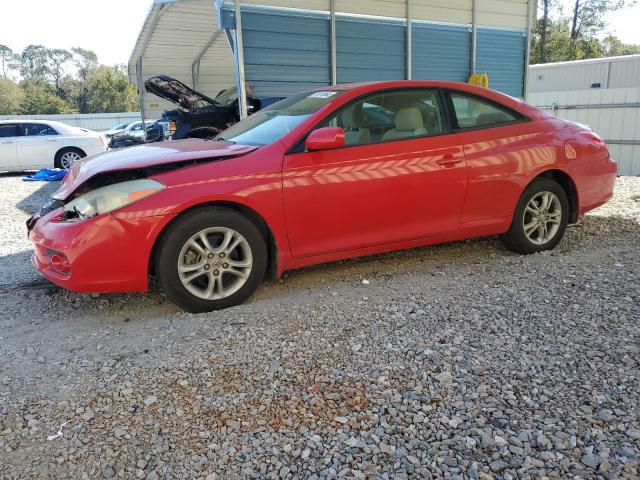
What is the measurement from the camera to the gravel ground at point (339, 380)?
2.05m

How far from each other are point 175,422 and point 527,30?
1128cm

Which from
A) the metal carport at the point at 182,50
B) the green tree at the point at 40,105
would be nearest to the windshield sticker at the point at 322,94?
the metal carport at the point at 182,50

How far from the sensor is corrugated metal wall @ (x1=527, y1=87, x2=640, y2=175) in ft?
40.6

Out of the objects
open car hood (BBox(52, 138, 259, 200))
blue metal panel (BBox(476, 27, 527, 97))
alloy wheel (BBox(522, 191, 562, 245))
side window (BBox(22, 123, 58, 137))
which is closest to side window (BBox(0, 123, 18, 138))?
side window (BBox(22, 123, 58, 137))

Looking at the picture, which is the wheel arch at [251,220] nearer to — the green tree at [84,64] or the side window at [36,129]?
the side window at [36,129]

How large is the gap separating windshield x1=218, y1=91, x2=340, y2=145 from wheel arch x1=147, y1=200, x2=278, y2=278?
57cm

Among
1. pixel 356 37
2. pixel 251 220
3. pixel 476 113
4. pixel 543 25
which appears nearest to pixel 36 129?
pixel 356 37

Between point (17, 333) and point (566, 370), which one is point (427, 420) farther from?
point (17, 333)

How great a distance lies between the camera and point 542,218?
4.69 metres

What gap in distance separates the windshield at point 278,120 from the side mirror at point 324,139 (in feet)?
0.79

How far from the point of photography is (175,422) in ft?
7.57

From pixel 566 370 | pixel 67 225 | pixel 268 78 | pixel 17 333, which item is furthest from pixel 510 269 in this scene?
pixel 268 78

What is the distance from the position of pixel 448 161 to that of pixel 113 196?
8.17ft

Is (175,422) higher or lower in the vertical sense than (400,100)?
lower
